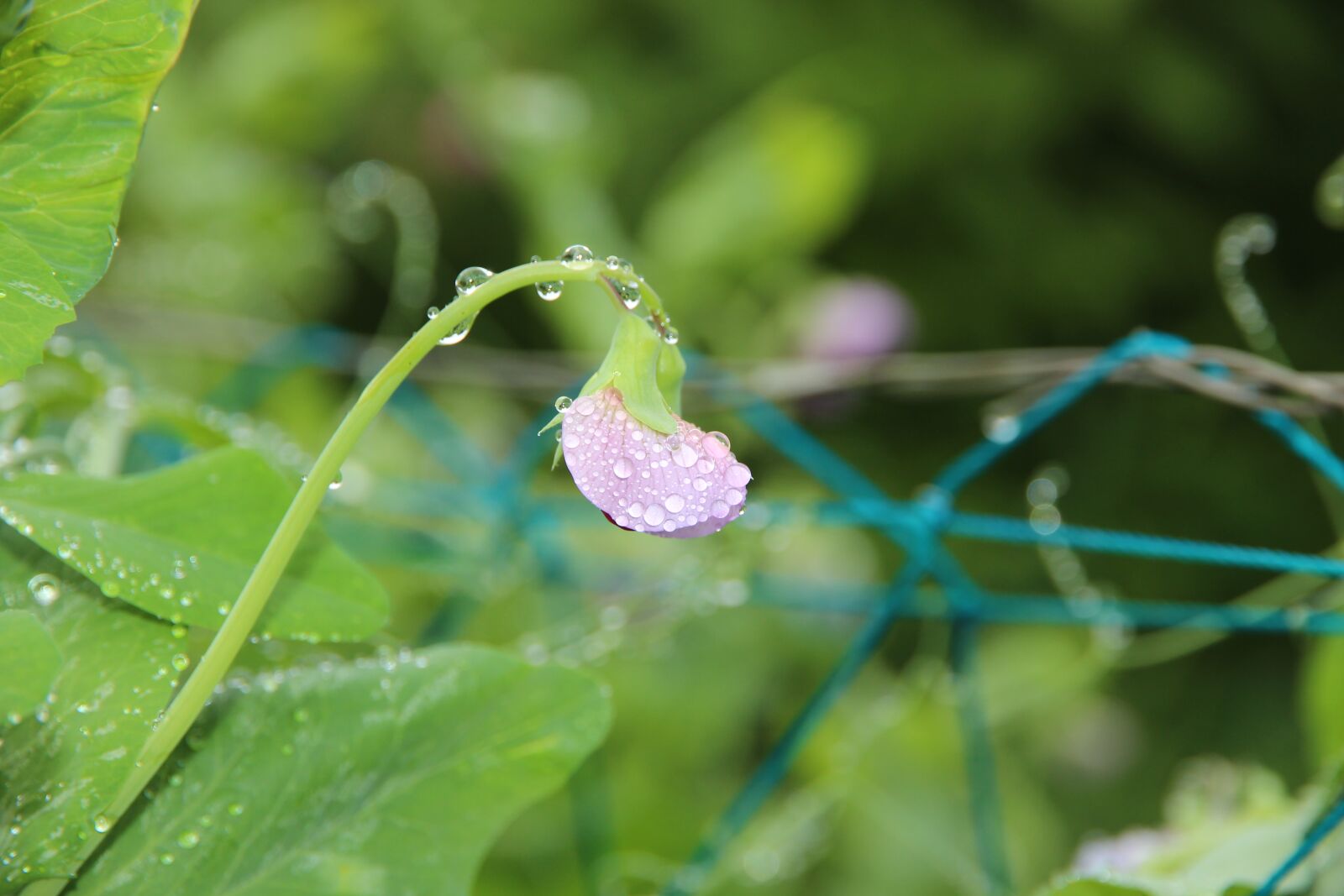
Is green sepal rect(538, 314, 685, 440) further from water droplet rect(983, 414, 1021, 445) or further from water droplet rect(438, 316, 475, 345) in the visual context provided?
water droplet rect(983, 414, 1021, 445)

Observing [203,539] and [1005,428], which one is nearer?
[203,539]

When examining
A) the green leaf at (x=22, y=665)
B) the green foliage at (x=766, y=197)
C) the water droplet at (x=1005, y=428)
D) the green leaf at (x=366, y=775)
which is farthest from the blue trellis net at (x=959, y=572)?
the green foliage at (x=766, y=197)

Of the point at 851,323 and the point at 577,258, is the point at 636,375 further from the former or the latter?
the point at 851,323

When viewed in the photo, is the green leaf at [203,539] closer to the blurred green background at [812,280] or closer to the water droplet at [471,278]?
the water droplet at [471,278]

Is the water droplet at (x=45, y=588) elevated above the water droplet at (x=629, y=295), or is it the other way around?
the water droplet at (x=629, y=295)

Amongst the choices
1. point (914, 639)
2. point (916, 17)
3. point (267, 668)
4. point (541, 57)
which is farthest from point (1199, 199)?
point (267, 668)

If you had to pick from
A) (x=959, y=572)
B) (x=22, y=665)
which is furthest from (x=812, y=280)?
(x=22, y=665)
